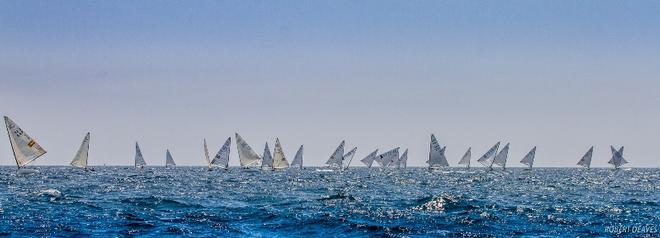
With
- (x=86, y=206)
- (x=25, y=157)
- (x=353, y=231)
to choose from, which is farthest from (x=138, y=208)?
(x=25, y=157)

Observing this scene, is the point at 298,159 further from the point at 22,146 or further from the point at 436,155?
the point at 22,146

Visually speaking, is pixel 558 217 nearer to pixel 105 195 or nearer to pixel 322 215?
pixel 322 215

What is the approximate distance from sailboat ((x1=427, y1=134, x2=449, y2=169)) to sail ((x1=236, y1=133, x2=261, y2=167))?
3515 cm

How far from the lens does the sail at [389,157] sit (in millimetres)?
181000

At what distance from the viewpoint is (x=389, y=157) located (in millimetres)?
181875

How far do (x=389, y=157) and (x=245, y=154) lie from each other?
168 feet

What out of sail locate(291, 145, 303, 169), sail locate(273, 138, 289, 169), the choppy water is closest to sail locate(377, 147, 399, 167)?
sail locate(291, 145, 303, 169)

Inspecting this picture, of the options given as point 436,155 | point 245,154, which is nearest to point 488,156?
point 436,155

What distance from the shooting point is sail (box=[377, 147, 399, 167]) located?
181000 millimetres

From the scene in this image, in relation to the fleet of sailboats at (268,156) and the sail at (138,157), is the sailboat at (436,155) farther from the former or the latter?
the sail at (138,157)

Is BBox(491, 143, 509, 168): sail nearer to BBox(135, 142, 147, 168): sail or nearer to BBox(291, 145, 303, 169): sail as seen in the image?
BBox(291, 145, 303, 169): sail

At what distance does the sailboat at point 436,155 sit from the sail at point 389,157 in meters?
28.7

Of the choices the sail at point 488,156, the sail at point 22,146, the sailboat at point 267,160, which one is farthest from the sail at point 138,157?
the sail at point 22,146

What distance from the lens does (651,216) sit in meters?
39.8
